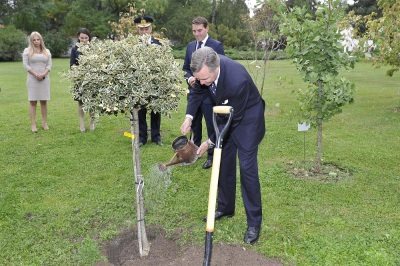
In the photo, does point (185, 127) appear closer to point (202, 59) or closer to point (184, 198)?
point (202, 59)

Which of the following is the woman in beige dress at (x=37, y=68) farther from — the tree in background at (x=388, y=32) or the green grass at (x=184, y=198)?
the tree in background at (x=388, y=32)

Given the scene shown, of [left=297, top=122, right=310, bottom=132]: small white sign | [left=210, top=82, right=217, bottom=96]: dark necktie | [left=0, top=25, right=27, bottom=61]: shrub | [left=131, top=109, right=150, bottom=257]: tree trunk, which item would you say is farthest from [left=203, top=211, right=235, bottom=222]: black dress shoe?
[left=0, top=25, right=27, bottom=61]: shrub

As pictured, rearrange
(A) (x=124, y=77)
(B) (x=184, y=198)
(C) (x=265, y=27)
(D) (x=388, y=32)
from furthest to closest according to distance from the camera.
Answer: (C) (x=265, y=27) < (D) (x=388, y=32) < (B) (x=184, y=198) < (A) (x=124, y=77)

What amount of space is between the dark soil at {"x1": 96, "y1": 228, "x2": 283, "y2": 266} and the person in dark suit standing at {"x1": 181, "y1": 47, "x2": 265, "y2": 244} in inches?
11.2

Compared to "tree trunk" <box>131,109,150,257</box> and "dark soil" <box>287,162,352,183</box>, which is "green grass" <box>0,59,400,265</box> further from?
"tree trunk" <box>131,109,150,257</box>

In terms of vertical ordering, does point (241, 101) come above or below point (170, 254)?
above

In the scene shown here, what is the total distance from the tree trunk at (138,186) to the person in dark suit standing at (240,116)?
468 millimetres

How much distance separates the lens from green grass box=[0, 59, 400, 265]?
449cm

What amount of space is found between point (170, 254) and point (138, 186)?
774 millimetres

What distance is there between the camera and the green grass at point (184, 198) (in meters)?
4.49

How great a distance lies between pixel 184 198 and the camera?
18.9ft

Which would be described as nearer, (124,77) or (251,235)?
(124,77)

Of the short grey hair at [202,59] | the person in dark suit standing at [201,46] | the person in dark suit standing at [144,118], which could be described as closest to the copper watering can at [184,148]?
the short grey hair at [202,59]

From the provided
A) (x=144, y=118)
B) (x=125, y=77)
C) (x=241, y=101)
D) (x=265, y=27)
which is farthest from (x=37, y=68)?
(x=265, y=27)
